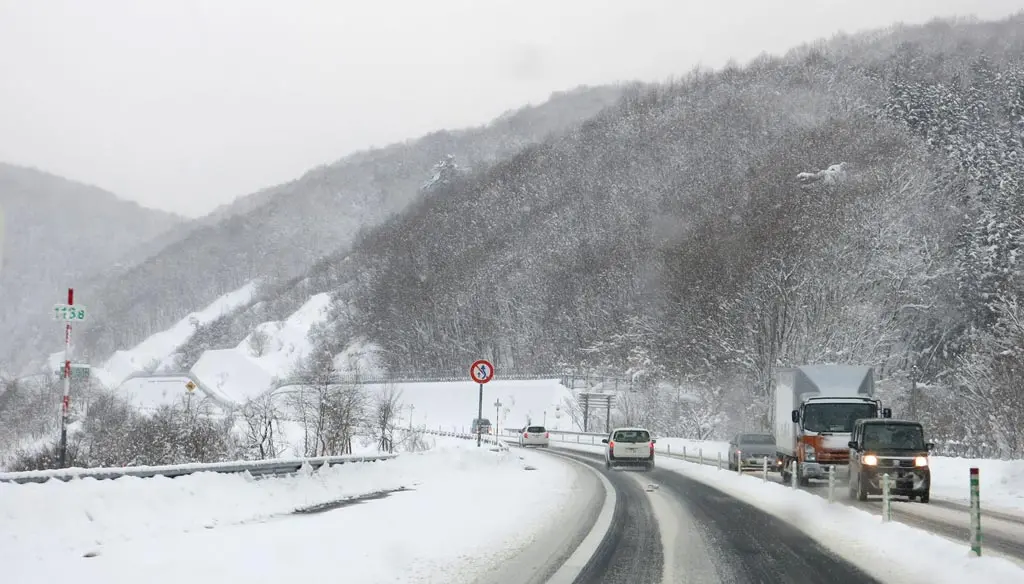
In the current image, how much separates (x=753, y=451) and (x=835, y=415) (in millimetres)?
10774

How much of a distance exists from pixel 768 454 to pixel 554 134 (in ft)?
551

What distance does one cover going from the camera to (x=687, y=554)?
11539 mm

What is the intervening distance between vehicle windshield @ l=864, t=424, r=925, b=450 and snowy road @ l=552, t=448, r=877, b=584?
12.2 ft

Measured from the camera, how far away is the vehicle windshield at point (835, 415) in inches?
1013

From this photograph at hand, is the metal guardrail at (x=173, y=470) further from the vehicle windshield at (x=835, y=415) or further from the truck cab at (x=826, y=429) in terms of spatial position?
the vehicle windshield at (x=835, y=415)

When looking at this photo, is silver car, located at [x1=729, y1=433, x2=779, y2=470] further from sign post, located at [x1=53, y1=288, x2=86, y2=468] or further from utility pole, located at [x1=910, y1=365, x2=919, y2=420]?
sign post, located at [x1=53, y1=288, x2=86, y2=468]

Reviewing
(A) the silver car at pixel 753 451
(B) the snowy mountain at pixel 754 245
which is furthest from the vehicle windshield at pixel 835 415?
(B) the snowy mountain at pixel 754 245

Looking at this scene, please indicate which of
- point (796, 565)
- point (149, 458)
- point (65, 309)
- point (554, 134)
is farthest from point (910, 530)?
point (554, 134)

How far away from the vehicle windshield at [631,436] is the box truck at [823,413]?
8.12 m

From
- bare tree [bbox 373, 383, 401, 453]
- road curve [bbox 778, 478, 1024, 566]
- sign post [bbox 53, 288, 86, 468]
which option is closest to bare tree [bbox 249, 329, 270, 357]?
bare tree [bbox 373, 383, 401, 453]

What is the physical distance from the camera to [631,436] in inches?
1439

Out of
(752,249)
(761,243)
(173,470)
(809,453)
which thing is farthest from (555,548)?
(752,249)

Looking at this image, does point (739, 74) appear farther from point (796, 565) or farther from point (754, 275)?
point (796, 565)

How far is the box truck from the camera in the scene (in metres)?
25.5
